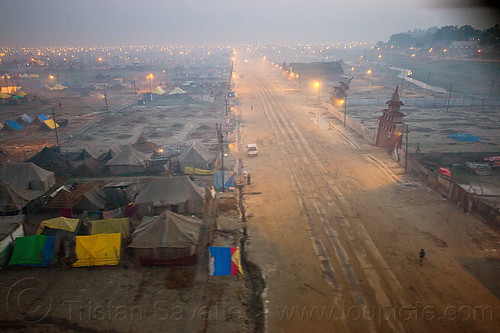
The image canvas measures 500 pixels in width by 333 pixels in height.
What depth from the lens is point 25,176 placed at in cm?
3077

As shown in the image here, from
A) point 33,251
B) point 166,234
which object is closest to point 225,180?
point 166,234

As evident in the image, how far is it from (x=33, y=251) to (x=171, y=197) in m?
9.26

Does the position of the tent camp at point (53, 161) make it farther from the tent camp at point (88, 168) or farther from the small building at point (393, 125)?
the small building at point (393, 125)

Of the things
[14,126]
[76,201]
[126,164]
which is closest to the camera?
[76,201]

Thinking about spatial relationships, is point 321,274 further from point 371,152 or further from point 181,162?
point 371,152

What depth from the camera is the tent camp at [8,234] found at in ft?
65.2

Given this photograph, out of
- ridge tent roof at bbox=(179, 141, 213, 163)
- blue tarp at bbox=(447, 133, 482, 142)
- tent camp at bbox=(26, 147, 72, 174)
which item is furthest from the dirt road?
tent camp at bbox=(26, 147, 72, 174)

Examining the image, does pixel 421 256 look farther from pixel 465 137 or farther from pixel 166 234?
pixel 465 137

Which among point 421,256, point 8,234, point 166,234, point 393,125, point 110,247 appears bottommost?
point 110,247

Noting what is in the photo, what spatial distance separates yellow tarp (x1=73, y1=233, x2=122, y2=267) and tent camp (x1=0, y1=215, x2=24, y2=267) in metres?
4.04

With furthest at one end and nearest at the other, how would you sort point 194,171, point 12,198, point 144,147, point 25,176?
1. point 144,147
2. point 194,171
3. point 25,176
4. point 12,198

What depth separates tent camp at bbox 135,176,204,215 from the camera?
2572cm

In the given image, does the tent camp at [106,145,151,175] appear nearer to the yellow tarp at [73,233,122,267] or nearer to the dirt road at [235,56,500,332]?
the dirt road at [235,56,500,332]

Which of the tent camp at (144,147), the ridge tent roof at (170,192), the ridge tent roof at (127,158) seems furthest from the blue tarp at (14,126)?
the ridge tent roof at (170,192)
